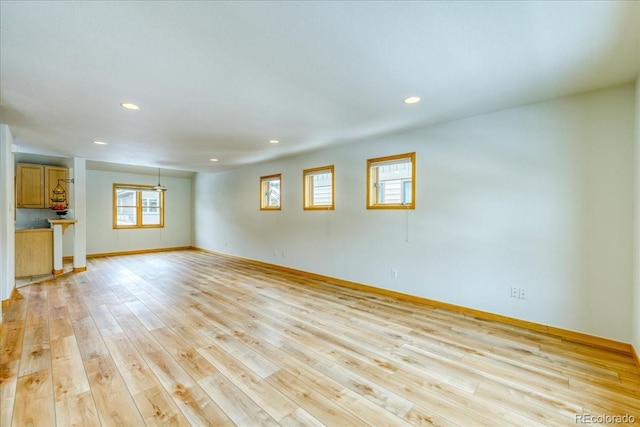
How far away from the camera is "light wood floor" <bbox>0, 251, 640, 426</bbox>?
173 centimetres

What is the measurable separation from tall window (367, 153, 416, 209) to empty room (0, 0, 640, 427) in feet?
0.10

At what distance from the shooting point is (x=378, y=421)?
1.65 metres

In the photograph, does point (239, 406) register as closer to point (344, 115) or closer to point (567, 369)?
point (567, 369)

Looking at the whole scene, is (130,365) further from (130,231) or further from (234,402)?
(130,231)

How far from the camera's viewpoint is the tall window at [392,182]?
3.98 metres

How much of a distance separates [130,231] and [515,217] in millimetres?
9414

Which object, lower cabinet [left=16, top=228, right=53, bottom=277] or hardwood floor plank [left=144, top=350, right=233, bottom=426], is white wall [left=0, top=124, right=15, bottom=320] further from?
hardwood floor plank [left=144, top=350, right=233, bottom=426]

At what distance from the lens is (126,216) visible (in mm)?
8164

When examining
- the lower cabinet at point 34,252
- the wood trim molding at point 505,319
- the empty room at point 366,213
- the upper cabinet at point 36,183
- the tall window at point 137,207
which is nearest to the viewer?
the empty room at point 366,213

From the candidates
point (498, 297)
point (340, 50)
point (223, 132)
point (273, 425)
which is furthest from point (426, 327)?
point (223, 132)

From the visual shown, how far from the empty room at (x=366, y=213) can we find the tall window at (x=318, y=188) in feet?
0.63

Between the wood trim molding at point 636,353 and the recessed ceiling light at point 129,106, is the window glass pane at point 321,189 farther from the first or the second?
the wood trim molding at point 636,353

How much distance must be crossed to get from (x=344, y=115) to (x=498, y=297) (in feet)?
9.29

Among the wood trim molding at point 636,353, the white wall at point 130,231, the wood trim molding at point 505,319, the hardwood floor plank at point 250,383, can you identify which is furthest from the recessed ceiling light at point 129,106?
the white wall at point 130,231
